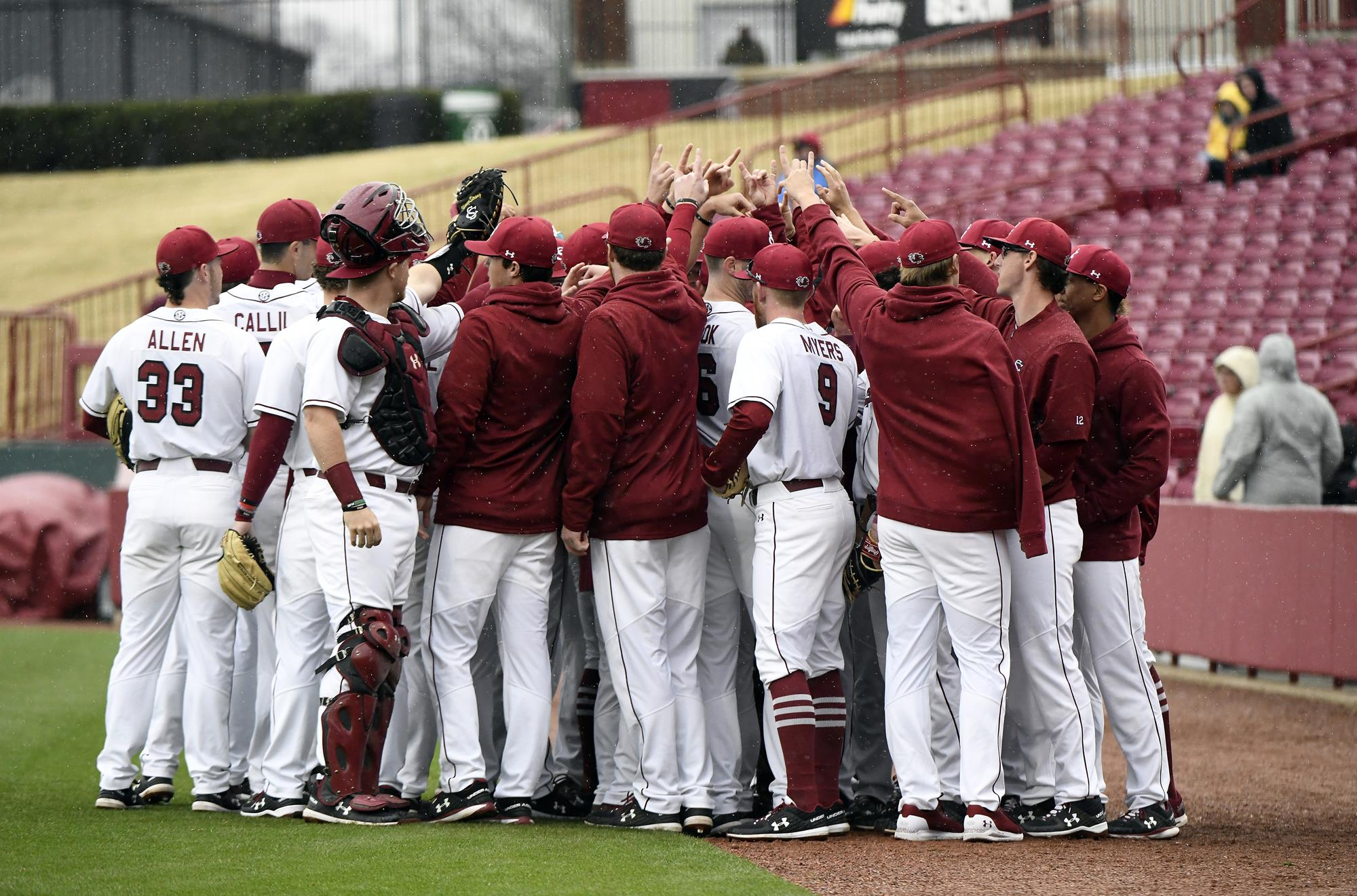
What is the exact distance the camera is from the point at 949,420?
537cm

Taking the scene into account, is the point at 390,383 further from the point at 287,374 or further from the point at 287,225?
the point at 287,225

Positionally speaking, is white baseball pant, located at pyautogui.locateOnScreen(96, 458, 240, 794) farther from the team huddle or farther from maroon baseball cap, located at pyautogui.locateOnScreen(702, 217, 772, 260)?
maroon baseball cap, located at pyautogui.locateOnScreen(702, 217, 772, 260)

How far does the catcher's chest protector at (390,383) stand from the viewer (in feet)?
17.6

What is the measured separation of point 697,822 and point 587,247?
2545 millimetres

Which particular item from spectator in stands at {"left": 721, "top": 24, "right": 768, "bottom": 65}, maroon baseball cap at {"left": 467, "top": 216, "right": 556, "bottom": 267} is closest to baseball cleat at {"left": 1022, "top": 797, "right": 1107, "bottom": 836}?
maroon baseball cap at {"left": 467, "top": 216, "right": 556, "bottom": 267}

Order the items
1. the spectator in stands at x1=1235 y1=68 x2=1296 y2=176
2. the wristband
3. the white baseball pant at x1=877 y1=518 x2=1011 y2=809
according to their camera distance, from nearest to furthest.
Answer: the wristband < the white baseball pant at x1=877 y1=518 x2=1011 y2=809 < the spectator in stands at x1=1235 y1=68 x2=1296 y2=176

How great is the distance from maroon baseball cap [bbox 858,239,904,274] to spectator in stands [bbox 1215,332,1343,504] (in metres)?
4.25

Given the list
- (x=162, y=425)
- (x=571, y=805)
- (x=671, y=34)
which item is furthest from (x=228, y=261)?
(x=671, y=34)

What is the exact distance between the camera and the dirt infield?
471 cm

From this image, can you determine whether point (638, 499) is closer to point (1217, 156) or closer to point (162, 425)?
point (162, 425)

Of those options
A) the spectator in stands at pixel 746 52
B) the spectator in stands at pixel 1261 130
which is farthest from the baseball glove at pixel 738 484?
the spectator in stands at pixel 746 52

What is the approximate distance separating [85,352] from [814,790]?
46.6 ft

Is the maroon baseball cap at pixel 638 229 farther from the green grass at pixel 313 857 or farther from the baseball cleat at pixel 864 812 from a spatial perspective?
the baseball cleat at pixel 864 812

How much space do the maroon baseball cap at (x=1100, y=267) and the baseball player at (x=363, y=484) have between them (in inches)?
98.9
